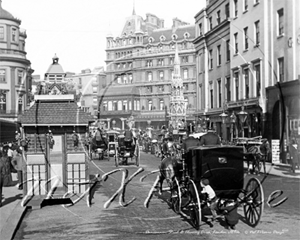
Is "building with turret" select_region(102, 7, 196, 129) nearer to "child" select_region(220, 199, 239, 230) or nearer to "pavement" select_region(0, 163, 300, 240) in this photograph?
"child" select_region(220, 199, 239, 230)

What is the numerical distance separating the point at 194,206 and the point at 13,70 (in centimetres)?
391

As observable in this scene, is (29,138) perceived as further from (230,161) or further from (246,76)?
(246,76)

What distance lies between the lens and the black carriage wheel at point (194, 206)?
7805 millimetres

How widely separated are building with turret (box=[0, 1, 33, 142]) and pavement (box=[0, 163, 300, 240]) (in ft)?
8.29

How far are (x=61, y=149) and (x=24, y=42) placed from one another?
7.29ft

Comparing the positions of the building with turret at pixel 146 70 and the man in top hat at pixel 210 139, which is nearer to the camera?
the building with turret at pixel 146 70

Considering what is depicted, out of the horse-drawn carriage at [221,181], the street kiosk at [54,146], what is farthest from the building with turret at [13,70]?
the horse-drawn carriage at [221,181]

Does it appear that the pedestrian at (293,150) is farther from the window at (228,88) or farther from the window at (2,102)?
the window at (2,102)

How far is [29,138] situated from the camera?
26.6 ft

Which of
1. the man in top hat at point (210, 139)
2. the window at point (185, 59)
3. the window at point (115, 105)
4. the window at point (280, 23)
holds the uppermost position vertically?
the window at point (280, 23)

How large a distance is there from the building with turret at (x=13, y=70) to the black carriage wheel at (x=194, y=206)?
3363 millimetres

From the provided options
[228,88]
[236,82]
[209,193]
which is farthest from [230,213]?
[236,82]

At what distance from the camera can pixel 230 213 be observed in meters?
7.91

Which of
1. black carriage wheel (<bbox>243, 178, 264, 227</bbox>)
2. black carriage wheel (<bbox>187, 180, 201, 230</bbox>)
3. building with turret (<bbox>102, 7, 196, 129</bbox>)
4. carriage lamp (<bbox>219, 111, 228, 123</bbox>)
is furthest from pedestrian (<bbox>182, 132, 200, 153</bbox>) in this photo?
building with turret (<bbox>102, 7, 196, 129</bbox>)
